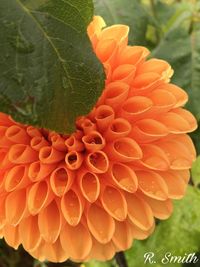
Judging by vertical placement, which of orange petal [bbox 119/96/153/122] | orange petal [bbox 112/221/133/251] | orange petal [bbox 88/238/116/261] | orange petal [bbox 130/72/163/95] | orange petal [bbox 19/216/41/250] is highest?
orange petal [bbox 130/72/163/95]

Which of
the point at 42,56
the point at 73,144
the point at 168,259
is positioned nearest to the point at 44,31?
the point at 42,56

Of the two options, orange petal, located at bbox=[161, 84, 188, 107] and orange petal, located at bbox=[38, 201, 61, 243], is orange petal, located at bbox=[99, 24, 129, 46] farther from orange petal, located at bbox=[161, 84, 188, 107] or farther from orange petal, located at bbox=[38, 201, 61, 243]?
orange petal, located at bbox=[38, 201, 61, 243]

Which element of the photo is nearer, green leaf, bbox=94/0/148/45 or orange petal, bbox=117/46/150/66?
orange petal, bbox=117/46/150/66

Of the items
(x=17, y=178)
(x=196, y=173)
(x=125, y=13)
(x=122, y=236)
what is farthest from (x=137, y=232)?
(x=125, y=13)

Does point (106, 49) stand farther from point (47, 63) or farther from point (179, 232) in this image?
point (179, 232)

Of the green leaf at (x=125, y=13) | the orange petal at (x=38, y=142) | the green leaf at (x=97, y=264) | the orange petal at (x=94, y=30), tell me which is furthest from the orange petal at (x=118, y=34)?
the green leaf at (x=97, y=264)
